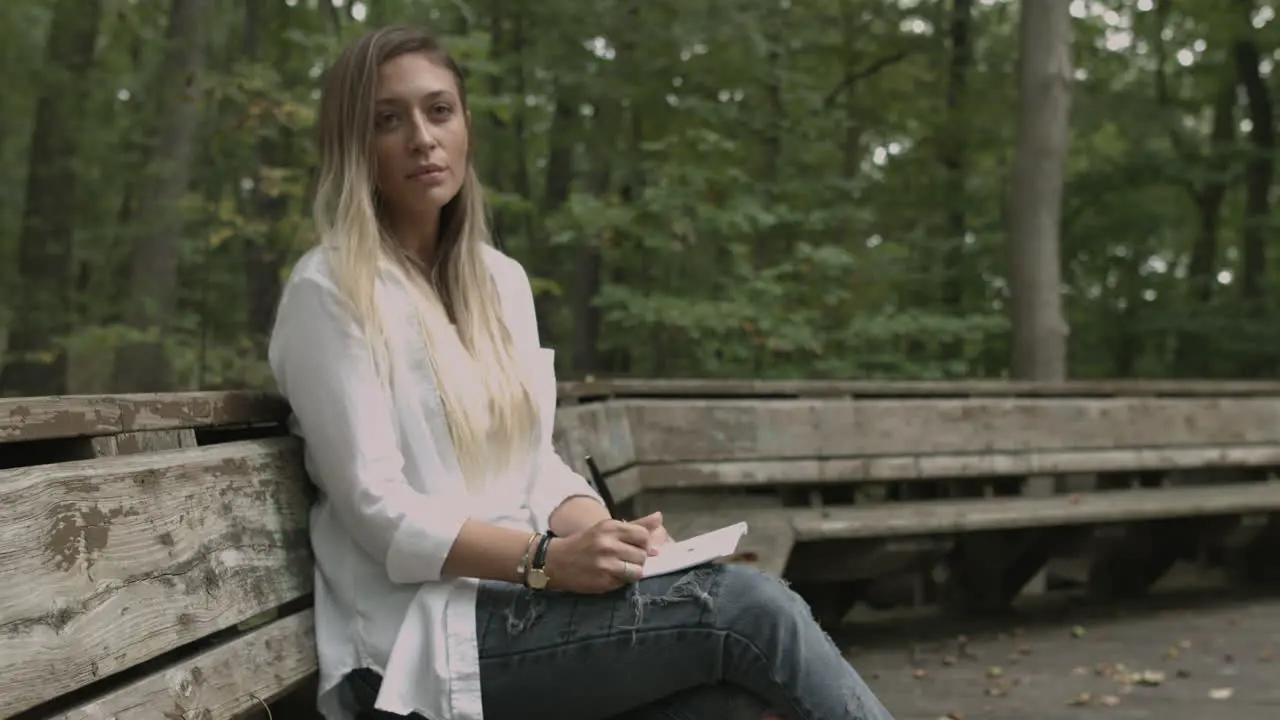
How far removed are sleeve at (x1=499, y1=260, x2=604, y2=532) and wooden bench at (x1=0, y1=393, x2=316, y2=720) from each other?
0.46 meters

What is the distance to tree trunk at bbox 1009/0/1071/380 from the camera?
7203 millimetres

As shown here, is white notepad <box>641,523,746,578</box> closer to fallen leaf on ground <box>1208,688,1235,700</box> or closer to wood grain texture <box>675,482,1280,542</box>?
wood grain texture <box>675,482,1280,542</box>

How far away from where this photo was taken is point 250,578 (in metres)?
1.98

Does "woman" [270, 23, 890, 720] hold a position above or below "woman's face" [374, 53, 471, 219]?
below

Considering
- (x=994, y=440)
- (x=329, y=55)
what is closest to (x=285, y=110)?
(x=329, y=55)

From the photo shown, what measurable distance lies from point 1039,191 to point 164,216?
21.3 feet

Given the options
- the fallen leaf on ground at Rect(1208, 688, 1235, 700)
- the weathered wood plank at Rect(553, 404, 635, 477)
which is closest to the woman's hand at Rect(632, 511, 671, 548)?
the weathered wood plank at Rect(553, 404, 635, 477)

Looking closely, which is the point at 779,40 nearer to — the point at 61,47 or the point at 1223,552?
the point at 1223,552

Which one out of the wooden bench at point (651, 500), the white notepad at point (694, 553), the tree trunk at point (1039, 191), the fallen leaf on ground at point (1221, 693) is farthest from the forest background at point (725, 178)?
the white notepad at point (694, 553)

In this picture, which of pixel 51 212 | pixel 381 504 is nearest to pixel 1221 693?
pixel 381 504

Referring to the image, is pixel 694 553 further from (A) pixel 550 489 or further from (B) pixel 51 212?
(B) pixel 51 212

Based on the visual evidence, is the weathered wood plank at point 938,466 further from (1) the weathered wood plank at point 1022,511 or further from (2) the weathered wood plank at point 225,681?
(2) the weathered wood plank at point 225,681

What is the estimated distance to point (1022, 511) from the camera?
495 centimetres

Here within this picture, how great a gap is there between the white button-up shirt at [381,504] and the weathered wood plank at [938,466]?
2.20 metres
